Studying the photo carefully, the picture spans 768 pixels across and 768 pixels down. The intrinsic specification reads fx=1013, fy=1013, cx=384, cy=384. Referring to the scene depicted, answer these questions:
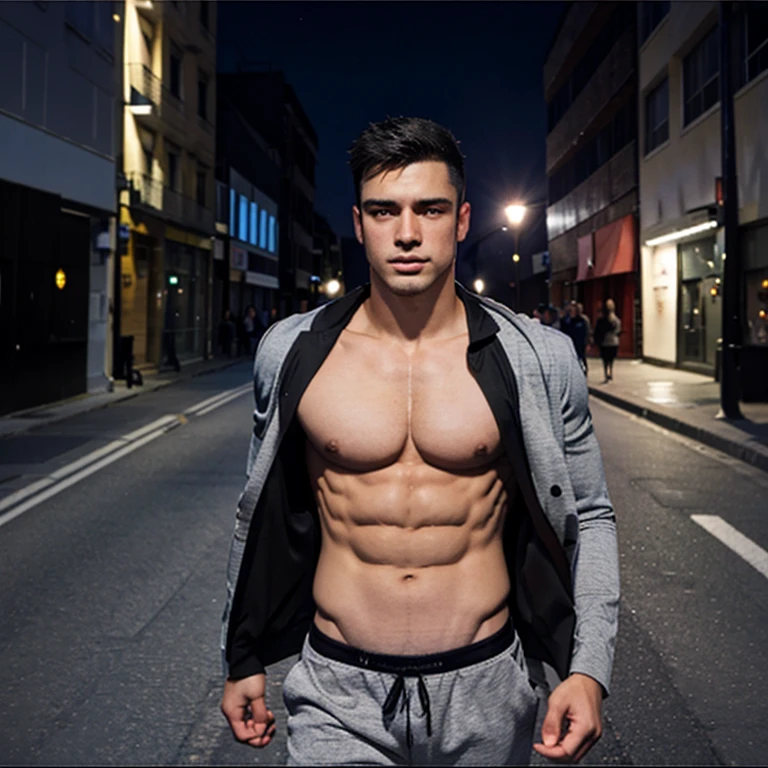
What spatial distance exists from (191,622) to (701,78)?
24.1 m

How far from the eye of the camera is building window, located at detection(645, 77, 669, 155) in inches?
1172

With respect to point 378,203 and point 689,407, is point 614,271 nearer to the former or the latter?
point 689,407

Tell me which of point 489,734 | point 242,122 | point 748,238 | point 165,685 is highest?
point 242,122

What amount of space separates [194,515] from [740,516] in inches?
178

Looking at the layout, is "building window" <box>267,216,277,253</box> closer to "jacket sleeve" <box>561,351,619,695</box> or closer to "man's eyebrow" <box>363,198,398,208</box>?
"man's eyebrow" <box>363,198,398,208</box>

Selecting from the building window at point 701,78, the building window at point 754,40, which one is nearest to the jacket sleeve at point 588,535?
the building window at point 754,40

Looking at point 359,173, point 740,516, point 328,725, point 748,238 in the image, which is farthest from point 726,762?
point 748,238

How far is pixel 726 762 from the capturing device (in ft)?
11.9

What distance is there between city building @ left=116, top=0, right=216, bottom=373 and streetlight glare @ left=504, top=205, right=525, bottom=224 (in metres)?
10.4

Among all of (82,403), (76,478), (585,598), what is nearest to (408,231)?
(585,598)

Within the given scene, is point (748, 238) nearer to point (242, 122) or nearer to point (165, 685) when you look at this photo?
point (165, 685)

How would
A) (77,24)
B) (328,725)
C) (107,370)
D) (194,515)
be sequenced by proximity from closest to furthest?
(328,725), (194,515), (77,24), (107,370)

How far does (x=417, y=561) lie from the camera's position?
2.29m

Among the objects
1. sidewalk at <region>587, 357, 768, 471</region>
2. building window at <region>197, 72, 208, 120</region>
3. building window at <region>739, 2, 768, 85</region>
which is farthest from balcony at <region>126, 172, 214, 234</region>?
building window at <region>739, 2, 768, 85</region>
